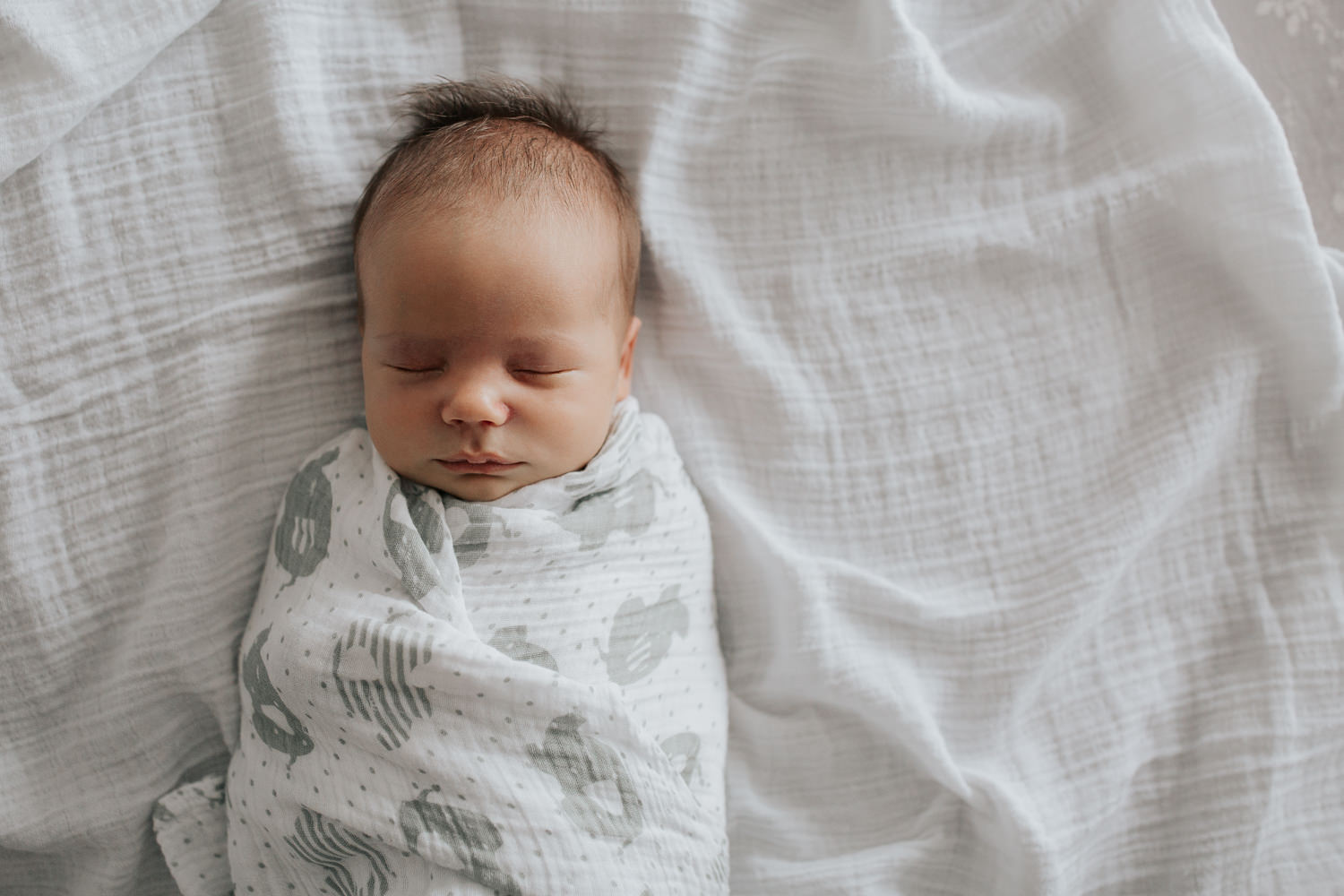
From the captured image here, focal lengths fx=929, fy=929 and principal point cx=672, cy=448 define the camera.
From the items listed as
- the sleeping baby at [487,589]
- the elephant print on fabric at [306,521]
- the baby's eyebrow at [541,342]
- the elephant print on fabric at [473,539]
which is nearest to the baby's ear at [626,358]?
the sleeping baby at [487,589]

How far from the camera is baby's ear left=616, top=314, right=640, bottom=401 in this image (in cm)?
112

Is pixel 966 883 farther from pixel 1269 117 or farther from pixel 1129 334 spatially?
pixel 1269 117

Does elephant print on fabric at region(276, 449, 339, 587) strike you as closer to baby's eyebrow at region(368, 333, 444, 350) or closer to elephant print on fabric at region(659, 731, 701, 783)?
baby's eyebrow at region(368, 333, 444, 350)

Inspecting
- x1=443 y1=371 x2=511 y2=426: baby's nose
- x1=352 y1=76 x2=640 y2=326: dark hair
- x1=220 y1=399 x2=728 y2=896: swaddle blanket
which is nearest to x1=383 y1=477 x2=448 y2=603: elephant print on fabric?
x1=220 y1=399 x2=728 y2=896: swaddle blanket

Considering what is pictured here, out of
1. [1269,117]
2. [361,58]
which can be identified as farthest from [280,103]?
[1269,117]

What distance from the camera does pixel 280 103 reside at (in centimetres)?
107

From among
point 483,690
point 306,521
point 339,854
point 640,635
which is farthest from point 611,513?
point 339,854

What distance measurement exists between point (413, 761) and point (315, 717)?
0.41ft

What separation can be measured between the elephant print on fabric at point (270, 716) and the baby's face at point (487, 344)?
0.26 m

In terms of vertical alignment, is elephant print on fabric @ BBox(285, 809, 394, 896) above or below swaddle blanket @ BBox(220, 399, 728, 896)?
below

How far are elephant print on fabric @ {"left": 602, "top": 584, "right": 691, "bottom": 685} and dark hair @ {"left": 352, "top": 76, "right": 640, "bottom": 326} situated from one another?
14.3 inches

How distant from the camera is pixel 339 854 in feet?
3.17

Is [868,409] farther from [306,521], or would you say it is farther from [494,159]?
[306,521]

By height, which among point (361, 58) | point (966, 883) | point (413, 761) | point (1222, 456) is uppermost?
point (361, 58)
